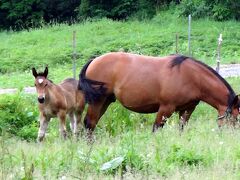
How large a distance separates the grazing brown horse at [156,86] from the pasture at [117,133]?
16.6 inches

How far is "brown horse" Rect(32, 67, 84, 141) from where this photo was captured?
11.8m

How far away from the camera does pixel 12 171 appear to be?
612 cm

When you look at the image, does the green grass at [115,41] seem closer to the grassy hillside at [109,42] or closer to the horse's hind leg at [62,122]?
the grassy hillside at [109,42]

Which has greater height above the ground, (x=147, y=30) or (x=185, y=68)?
(x=185, y=68)

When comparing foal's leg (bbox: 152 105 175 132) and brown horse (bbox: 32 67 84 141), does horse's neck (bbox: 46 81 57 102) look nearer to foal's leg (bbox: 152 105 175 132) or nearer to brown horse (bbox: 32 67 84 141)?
brown horse (bbox: 32 67 84 141)

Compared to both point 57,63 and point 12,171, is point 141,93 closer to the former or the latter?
point 12,171

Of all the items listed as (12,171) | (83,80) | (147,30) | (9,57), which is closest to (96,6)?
(147,30)

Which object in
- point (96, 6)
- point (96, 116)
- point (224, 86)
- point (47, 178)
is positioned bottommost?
point (96, 6)

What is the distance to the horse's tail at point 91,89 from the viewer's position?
443 inches

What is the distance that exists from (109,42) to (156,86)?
18.1 m

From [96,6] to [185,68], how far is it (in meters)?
30.5

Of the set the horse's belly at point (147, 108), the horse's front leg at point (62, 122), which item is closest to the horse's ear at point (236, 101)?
the horse's belly at point (147, 108)

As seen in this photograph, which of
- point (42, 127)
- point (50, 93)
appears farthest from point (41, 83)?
point (42, 127)

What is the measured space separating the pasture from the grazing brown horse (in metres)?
0.42
